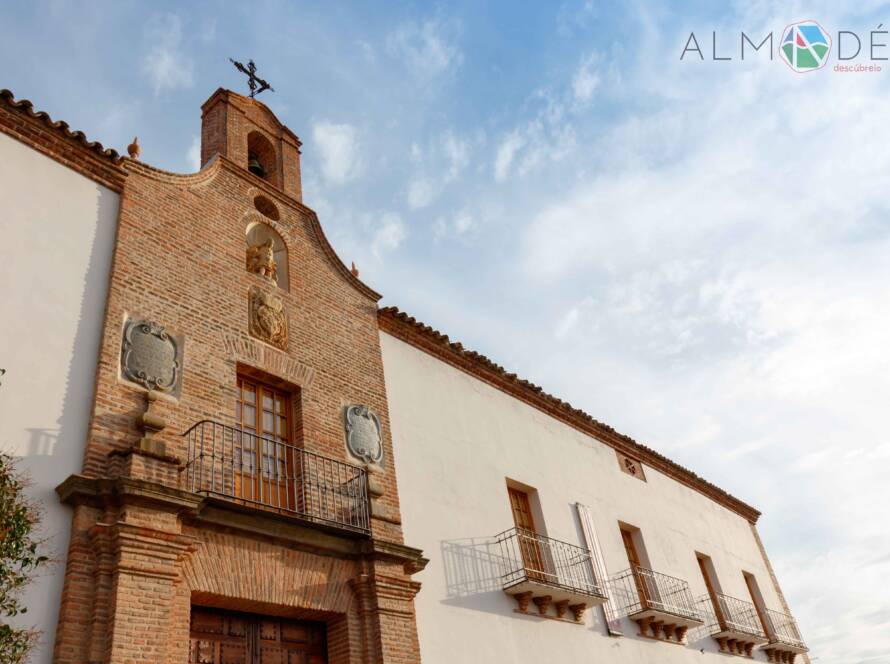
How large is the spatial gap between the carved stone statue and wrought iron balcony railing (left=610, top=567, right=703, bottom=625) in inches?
289

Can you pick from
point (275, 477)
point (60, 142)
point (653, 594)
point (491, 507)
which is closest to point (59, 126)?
point (60, 142)

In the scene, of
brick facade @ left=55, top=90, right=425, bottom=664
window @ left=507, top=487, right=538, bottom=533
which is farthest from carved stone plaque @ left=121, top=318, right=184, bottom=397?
window @ left=507, top=487, right=538, bottom=533

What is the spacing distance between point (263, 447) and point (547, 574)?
4500mm

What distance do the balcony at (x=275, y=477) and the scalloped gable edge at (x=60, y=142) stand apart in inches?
120

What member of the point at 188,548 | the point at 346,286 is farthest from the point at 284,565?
the point at 346,286

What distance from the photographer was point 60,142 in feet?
26.1

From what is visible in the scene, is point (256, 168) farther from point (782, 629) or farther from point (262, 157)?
point (782, 629)

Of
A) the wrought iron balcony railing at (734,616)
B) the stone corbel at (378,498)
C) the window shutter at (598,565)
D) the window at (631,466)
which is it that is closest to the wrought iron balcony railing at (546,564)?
the window shutter at (598,565)

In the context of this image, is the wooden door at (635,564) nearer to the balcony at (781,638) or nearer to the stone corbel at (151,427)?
the balcony at (781,638)

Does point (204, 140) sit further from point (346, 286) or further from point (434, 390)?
point (434, 390)

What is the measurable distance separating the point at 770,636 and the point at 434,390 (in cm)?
1063

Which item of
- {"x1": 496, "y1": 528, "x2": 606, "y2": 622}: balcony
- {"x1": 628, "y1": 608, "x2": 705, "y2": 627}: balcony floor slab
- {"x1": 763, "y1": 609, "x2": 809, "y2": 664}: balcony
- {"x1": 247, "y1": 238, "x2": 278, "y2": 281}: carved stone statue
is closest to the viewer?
{"x1": 247, "y1": 238, "x2": 278, "y2": 281}: carved stone statue

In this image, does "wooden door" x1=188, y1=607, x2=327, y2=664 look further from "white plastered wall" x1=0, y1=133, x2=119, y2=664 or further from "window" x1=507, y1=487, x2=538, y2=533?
"window" x1=507, y1=487, x2=538, y2=533

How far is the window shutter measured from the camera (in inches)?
456
